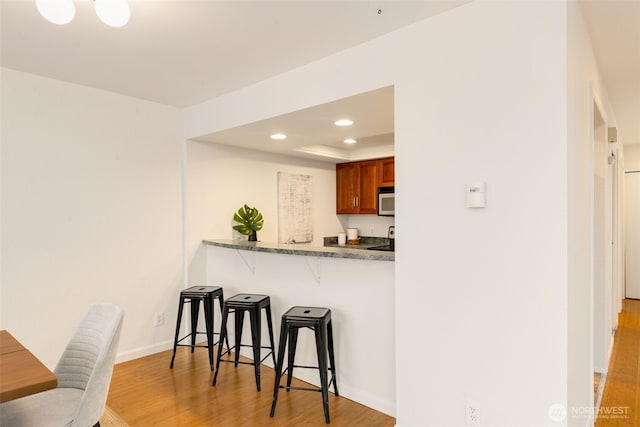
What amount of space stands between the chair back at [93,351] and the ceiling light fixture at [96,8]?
131 cm

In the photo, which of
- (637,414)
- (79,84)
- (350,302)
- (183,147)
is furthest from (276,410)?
(79,84)

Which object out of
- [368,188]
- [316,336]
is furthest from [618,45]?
[368,188]

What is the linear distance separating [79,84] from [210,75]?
3.81ft

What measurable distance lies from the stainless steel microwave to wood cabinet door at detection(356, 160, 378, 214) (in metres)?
0.08

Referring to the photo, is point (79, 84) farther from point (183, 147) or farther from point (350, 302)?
point (350, 302)

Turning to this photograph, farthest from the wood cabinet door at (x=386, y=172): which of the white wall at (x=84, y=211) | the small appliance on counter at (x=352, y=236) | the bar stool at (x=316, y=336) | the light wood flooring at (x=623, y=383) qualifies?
the light wood flooring at (x=623, y=383)

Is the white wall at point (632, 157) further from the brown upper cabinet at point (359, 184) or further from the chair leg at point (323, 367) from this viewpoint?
the chair leg at point (323, 367)

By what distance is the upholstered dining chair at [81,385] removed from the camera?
1561 millimetres

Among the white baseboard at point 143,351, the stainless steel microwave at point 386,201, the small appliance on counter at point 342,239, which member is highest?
the stainless steel microwave at point 386,201

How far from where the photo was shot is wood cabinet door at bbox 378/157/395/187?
511cm

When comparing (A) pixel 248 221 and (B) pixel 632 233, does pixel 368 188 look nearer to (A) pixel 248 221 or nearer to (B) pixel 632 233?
(A) pixel 248 221

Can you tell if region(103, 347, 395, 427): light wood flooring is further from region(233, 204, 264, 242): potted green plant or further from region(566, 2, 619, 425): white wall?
region(233, 204, 264, 242): potted green plant

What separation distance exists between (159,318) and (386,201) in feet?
10.2

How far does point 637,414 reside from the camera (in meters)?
2.48
